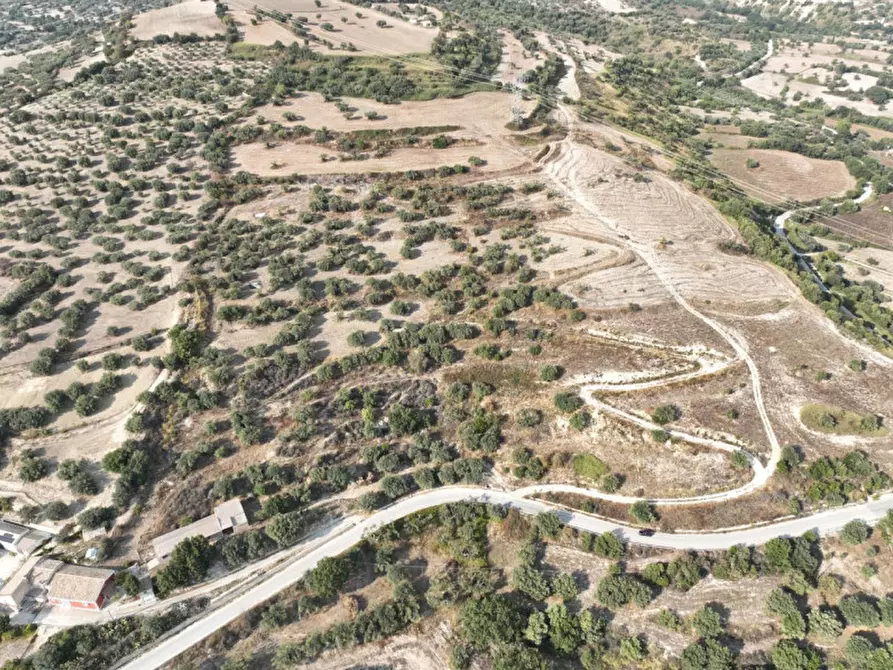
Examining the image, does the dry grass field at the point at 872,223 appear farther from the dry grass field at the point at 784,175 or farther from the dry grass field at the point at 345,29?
the dry grass field at the point at 345,29

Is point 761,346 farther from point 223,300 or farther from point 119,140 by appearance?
point 119,140

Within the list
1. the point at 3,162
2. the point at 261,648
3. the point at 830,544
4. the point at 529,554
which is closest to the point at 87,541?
the point at 261,648

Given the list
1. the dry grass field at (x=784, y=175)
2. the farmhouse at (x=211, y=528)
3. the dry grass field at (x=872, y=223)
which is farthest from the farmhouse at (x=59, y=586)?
the dry grass field at (x=784, y=175)

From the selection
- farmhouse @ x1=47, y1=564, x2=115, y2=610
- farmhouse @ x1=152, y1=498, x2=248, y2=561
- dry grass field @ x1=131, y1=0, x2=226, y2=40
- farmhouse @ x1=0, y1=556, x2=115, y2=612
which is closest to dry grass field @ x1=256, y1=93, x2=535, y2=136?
dry grass field @ x1=131, y1=0, x2=226, y2=40

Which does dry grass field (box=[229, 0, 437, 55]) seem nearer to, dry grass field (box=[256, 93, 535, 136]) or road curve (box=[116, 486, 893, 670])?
dry grass field (box=[256, 93, 535, 136])

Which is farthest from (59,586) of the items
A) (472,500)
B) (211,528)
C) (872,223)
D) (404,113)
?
(872,223)

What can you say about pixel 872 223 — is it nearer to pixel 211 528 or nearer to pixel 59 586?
pixel 211 528
